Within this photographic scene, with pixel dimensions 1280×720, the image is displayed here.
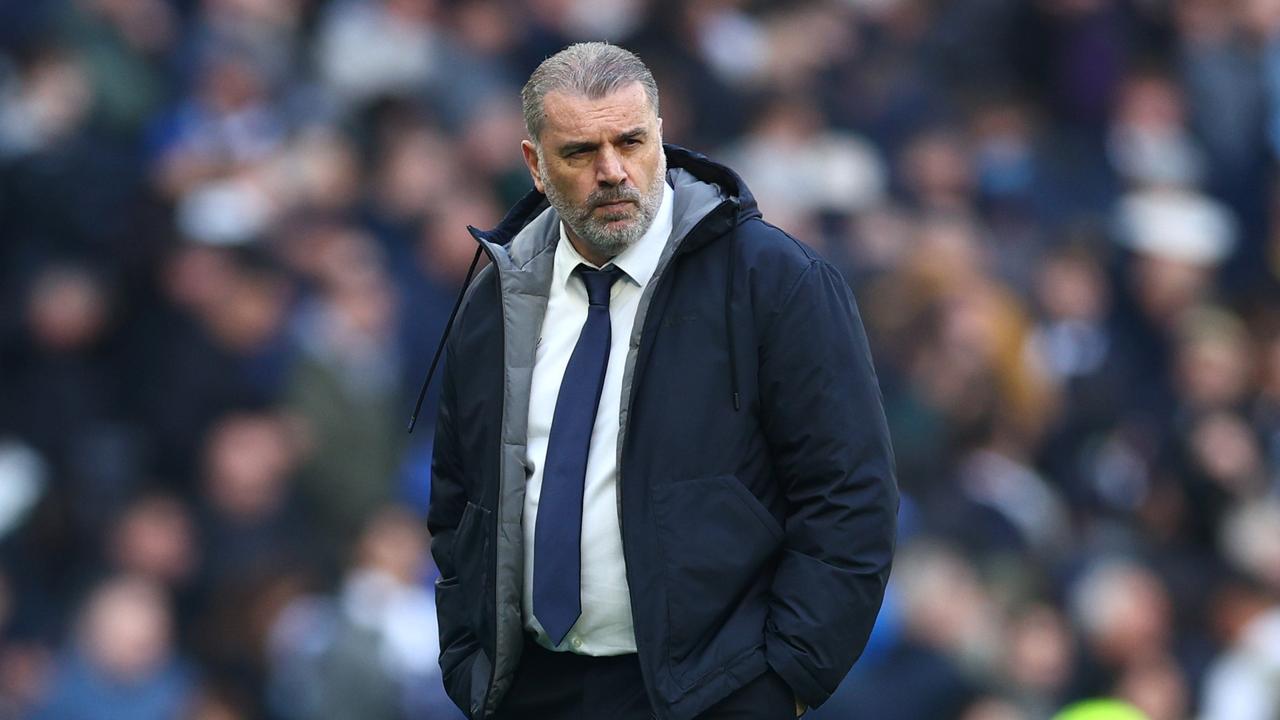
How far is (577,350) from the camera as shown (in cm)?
324

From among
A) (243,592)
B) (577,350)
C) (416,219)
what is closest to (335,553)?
(243,592)

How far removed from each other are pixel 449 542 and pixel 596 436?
17.7 inches

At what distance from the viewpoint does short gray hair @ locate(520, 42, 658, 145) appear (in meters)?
3.17

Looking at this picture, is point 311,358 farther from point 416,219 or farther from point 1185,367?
point 1185,367

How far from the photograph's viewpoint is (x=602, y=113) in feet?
10.4

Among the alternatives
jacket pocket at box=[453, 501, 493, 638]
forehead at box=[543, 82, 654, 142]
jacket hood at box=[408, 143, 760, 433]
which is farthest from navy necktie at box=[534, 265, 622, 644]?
forehead at box=[543, 82, 654, 142]

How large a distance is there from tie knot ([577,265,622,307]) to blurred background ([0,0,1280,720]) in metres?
3.75

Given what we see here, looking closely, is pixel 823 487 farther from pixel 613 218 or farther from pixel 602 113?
pixel 602 113

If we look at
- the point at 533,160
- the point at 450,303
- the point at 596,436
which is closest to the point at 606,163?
the point at 533,160

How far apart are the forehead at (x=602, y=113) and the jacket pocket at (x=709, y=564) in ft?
1.96

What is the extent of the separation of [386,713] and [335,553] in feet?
2.37

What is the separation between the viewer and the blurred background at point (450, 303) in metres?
6.91

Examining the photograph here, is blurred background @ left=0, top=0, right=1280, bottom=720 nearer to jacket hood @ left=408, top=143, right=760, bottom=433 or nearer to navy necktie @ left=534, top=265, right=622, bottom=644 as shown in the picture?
jacket hood @ left=408, top=143, right=760, bottom=433

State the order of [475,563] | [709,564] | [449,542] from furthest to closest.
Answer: [449,542], [475,563], [709,564]
